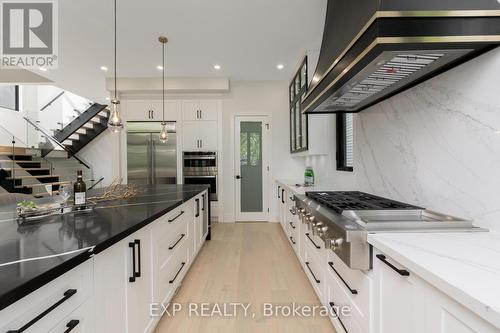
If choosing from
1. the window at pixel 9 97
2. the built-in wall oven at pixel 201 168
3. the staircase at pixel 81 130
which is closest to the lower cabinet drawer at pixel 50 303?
the built-in wall oven at pixel 201 168

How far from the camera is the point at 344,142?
306 centimetres

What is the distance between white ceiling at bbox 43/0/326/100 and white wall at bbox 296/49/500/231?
1704 mm

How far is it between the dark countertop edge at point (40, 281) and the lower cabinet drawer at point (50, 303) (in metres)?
0.04

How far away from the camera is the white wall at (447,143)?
112 cm

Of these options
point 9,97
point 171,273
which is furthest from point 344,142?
point 9,97

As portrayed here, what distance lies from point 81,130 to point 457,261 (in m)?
7.99

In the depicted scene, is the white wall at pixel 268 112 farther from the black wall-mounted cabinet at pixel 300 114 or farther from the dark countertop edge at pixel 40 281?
the dark countertop edge at pixel 40 281

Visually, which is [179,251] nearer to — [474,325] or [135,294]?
[135,294]

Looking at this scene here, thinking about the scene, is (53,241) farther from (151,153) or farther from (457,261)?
(151,153)

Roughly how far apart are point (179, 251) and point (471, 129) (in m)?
2.26

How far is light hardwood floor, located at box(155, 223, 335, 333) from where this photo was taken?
179 centimetres

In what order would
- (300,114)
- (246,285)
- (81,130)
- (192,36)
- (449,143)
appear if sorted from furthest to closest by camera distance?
(81,130), (300,114), (192,36), (246,285), (449,143)

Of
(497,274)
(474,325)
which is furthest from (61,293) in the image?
(497,274)

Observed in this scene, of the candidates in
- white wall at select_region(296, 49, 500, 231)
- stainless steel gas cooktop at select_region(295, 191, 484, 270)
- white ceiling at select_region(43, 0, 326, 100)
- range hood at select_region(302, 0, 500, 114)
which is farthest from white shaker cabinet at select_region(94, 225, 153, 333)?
white ceiling at select_region(43, 0, 326, 100)
